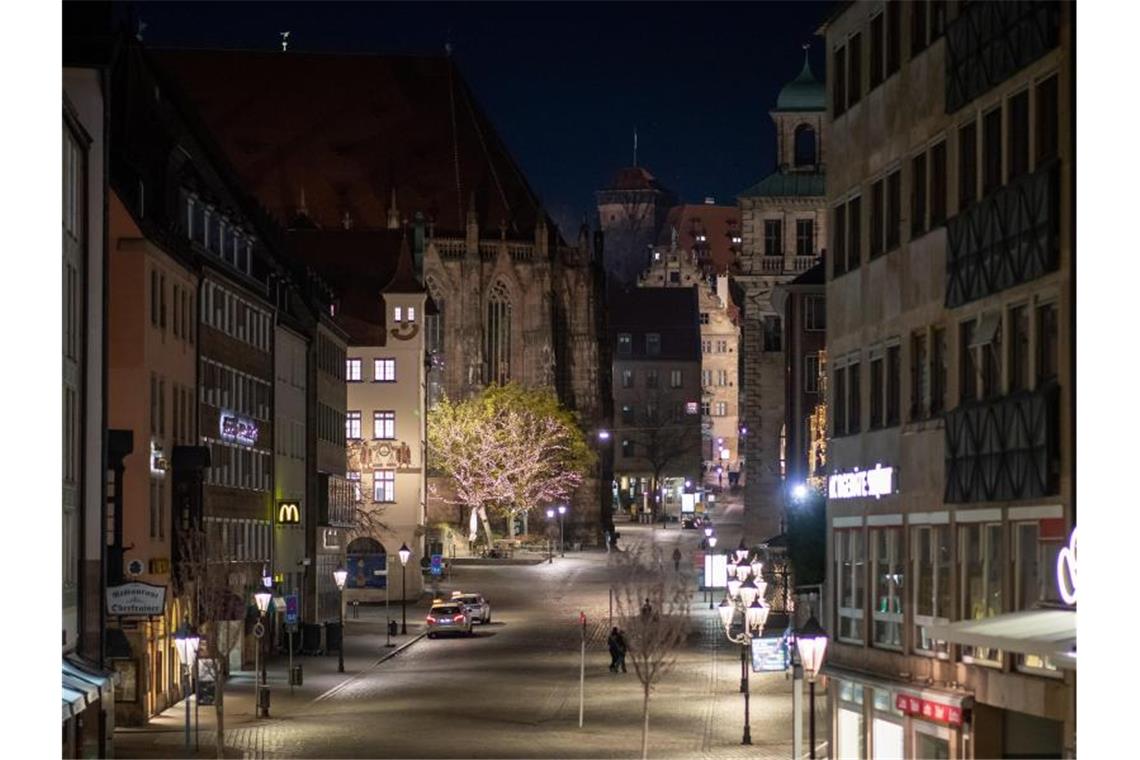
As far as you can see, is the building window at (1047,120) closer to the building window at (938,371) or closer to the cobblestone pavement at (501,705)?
the building window at (938,371)

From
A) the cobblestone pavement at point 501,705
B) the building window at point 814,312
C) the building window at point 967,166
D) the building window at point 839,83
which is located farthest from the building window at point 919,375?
the building window at point 814,312

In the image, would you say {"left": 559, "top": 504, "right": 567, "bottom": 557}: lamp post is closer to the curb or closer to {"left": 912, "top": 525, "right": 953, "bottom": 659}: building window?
the curb

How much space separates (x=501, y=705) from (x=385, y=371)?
60.2 meters

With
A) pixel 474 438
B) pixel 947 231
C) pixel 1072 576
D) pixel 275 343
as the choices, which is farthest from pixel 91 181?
pixel 474 438

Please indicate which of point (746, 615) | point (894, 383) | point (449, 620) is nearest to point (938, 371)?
point (894, 383)

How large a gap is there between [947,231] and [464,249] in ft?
358

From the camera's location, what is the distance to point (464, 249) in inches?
→ 5581

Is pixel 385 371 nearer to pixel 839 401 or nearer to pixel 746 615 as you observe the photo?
pixel 746 615

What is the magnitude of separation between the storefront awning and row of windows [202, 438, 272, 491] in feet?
130

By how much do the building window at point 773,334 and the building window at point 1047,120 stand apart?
89.7 meters

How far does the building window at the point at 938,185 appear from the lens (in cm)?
3391

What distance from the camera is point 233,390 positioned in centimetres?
6969

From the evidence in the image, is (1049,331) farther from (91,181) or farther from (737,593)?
(737,593)

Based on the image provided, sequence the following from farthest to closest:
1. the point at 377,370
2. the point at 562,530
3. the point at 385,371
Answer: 1. the point at 562,530
2. the point at 377,370
3. the point at 385,371
